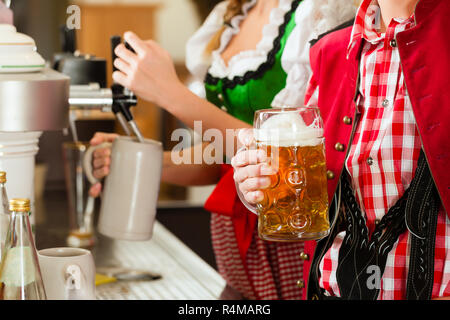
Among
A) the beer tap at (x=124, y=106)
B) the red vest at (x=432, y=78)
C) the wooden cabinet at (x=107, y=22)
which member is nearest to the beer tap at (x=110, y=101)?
the beer tap at (x=124, y=106)

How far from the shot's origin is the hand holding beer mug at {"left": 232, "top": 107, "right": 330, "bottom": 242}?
80 cm

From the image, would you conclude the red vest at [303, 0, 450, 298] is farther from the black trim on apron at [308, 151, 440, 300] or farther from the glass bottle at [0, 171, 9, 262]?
the glass bottle at [0, 171, 9, 262]

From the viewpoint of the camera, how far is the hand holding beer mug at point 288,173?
80 centimetres

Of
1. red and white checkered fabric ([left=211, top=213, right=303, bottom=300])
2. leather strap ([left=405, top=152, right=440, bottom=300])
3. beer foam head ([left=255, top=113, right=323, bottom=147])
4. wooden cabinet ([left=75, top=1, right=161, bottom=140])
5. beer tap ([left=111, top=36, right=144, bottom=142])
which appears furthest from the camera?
wooden cabinet ([left=75, top=1, right=161, bottom=140])

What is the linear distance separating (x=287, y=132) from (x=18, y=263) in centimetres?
31

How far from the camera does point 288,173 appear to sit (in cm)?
80

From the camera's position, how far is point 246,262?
1497mm

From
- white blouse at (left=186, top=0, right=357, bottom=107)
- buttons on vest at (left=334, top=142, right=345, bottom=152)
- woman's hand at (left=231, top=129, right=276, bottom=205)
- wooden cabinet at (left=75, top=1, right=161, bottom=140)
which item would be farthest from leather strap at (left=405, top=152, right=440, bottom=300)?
wooden cabinet at (left=75, top=1, right=161, bottom=140)

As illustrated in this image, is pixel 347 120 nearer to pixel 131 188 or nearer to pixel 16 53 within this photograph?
pixel 131 188

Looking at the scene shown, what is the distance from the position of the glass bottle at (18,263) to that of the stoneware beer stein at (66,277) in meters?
0.07

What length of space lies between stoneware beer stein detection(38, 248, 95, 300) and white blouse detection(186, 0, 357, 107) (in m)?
0.56

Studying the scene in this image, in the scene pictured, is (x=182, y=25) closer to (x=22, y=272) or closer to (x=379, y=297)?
(x=379, y=297)

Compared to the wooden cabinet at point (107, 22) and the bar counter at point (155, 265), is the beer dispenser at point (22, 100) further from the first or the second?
the wooden cabinet at point (107, 22)
